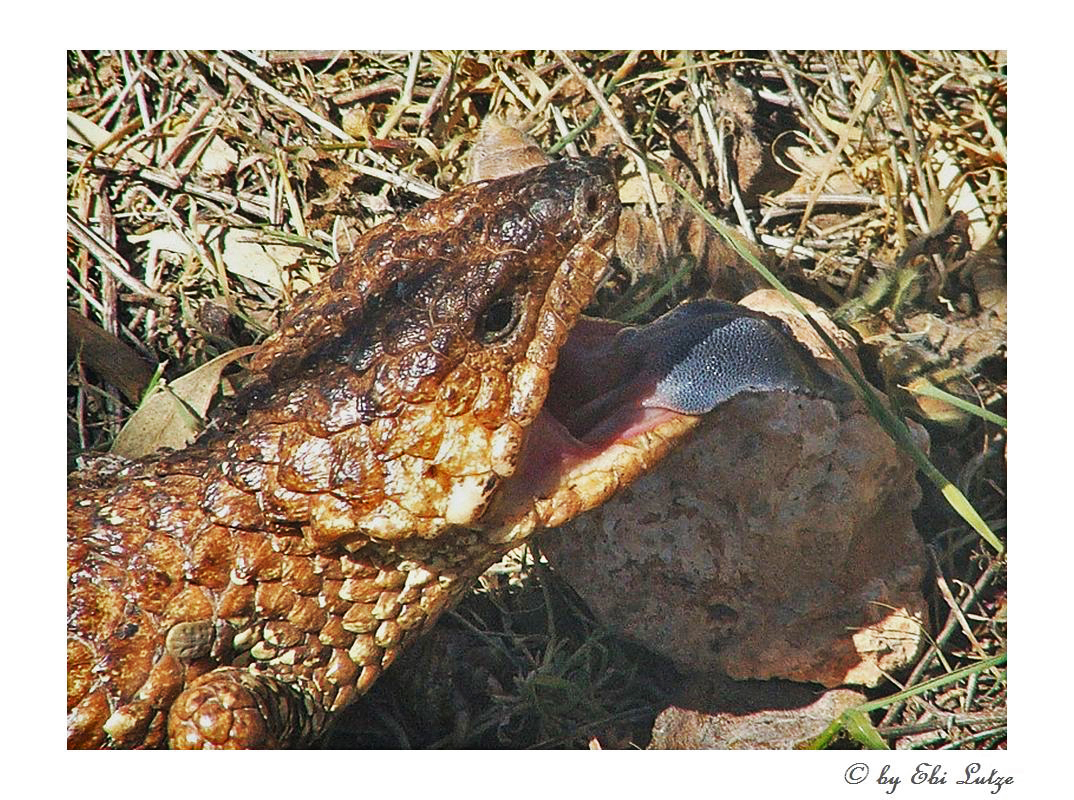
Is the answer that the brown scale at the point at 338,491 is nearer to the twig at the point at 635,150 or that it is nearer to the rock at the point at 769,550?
the rock at the point at 769,550

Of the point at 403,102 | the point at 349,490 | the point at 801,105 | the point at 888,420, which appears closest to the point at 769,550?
the point at 888,420

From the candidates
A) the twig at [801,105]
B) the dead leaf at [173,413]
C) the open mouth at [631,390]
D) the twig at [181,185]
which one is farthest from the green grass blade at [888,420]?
the dead leaf at [173,413]

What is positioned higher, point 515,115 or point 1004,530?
point 515,115

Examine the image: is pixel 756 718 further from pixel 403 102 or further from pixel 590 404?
pixel 403 102
